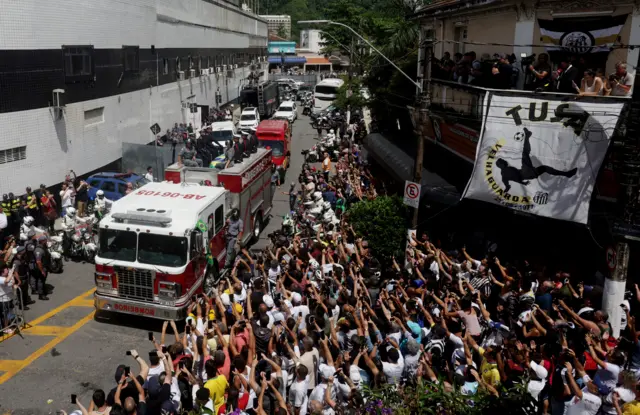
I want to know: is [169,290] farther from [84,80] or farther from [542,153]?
[84,80]

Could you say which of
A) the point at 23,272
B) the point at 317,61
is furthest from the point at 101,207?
the point at 317,61

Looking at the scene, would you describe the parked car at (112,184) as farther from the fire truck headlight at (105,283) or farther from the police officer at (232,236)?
the fire truck headlight at (105,283)

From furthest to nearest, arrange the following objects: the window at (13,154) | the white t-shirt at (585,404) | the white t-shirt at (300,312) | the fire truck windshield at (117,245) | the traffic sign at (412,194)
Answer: the window at (13,154) < the traffic sign at (412,194) < the fire truck windshield at (117,245) < the white t-shirt at (300,312) < the white t-shirt at (585,404)

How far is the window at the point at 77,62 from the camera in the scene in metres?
21.8

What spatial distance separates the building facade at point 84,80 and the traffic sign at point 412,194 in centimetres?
1276

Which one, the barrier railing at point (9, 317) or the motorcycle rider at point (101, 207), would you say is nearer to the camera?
the barrier railing at point (9, 317)

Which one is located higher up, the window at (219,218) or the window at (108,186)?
the window at (219,218)

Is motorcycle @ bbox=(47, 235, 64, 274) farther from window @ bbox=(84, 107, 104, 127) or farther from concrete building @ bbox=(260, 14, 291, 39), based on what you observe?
concrete building @ bbox=(260, 14, 291, 39)

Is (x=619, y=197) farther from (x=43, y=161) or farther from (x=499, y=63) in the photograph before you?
(x=43, y=161)

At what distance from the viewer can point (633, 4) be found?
11656mm

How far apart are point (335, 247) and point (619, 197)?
6006mm

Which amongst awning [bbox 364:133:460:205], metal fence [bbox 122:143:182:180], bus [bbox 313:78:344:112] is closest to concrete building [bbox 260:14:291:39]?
bus [bbox 313:78:344:112]

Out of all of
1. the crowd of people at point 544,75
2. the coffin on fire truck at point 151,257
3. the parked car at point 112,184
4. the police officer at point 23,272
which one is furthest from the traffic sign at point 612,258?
the parked car at point 112,184

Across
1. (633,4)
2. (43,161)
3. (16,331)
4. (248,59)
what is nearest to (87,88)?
(43,161)
